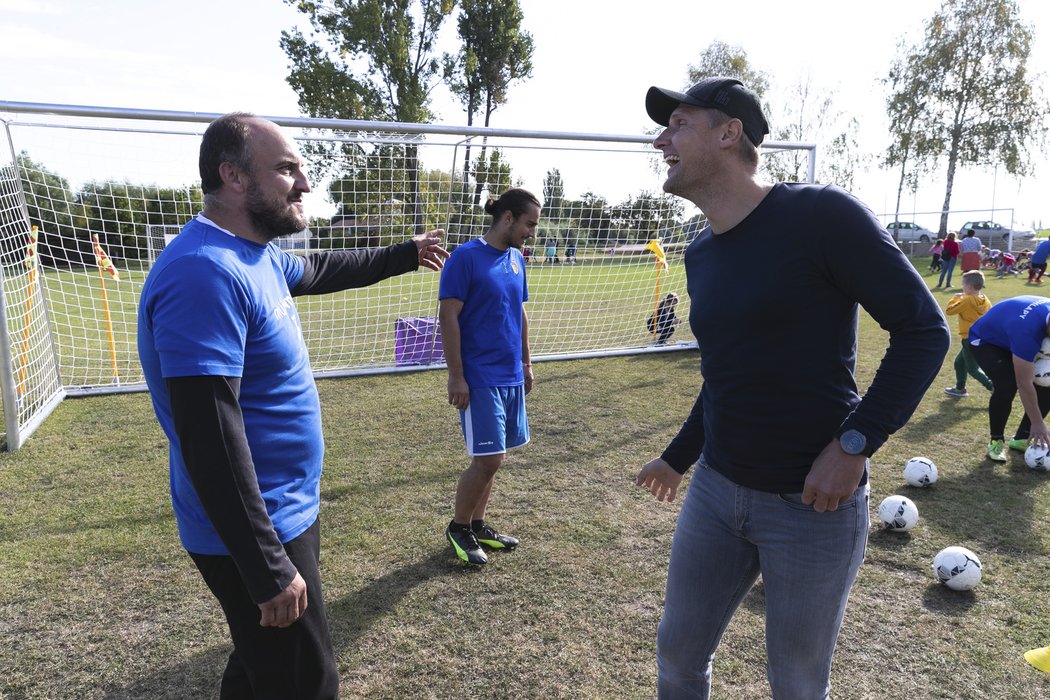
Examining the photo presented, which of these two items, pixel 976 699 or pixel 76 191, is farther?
pixel 76 191

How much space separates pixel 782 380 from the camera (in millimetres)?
1710

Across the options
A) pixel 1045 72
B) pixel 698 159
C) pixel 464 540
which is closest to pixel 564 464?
pixel 464 540

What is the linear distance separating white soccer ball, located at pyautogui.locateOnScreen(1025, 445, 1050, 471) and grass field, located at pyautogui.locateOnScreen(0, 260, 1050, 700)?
11 cm

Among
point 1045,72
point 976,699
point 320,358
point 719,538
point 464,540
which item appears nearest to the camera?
point 719,538

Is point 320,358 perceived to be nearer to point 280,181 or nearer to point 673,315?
point 673,315

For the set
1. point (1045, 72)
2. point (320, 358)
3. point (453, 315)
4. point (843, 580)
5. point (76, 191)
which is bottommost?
point (320, 358)

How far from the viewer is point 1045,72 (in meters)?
32.6

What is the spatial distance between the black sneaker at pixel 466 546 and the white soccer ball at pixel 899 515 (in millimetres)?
2553

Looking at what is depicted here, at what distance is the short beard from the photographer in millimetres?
1789

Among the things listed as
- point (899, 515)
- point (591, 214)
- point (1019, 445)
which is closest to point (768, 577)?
point (899, 515)

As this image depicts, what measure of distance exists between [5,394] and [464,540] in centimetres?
441

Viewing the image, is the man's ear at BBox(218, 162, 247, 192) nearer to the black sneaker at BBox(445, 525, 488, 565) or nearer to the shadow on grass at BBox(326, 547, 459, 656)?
the shadow on grass at BBox(326, 547, 459, 656)

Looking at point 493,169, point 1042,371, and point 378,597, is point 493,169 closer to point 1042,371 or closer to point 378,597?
point 1042,371

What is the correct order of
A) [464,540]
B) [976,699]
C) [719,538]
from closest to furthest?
1. [719,538]
2. [976,699]
3. [464,540]
